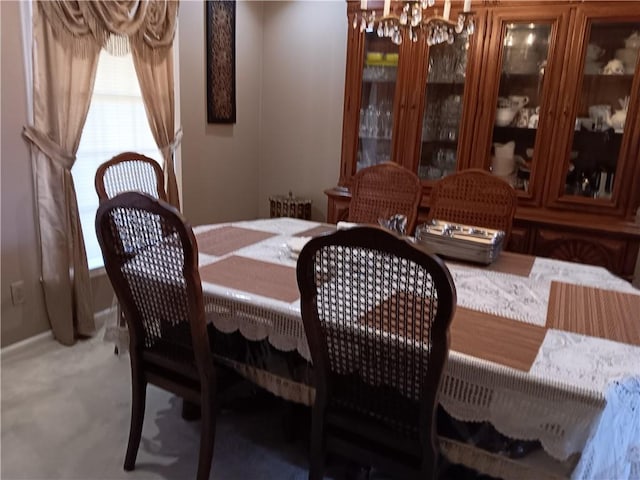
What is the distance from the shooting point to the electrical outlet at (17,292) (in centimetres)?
253

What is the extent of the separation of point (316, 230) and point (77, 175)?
55.9 inches

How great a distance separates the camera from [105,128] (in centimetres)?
290

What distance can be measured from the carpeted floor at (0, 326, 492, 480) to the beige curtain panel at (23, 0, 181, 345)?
35 cm

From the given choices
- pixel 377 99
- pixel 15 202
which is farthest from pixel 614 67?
pixel 15 202

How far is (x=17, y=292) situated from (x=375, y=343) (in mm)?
2108

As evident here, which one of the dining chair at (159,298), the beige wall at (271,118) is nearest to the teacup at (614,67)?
the beige wall at (271,118)

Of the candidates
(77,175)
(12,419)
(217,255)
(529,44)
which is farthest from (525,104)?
(12,419)

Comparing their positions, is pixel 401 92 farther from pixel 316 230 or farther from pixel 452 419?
pixel 452 419

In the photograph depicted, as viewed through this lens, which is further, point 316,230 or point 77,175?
point 77,175

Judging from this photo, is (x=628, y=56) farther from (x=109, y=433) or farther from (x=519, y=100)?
(x=109, y=433)

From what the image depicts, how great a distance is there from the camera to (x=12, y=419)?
208cm

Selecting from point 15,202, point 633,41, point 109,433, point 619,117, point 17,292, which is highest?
point 633,41

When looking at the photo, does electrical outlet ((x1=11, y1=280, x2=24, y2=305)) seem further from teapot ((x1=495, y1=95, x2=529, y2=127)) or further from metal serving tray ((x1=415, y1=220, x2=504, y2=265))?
teapot ((x1=495, y1=95, x2=529, y2=127))

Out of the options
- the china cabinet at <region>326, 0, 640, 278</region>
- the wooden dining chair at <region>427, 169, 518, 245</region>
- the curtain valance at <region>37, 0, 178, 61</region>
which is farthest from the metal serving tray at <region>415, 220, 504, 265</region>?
the curtain valance at <region>37, 0, 178, 61</region>
